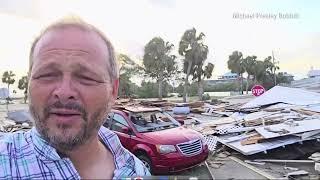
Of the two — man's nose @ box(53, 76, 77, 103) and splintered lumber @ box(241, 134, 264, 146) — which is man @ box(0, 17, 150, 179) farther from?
splintered lumber @ box(241, 134, 264, 146)

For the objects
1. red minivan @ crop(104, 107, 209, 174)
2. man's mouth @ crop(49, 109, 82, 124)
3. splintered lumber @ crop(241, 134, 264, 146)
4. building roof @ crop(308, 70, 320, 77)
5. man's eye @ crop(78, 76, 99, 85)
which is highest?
building roof @ crop(308, 70, 320, 77)

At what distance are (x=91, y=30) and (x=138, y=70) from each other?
6156 cm

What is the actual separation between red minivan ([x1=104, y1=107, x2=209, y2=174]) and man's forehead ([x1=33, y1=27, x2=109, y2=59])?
29.8 feet

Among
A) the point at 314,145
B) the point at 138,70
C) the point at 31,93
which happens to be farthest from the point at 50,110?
the point at 138,70

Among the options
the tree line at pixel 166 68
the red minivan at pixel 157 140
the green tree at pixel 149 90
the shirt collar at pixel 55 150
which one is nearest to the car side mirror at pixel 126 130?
the red minivan at pixel 157 140

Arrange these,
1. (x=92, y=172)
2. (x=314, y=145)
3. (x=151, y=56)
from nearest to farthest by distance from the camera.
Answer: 1. (x=92, y=172)
2. (x=314, y=145)
3. (x=151, y=56)

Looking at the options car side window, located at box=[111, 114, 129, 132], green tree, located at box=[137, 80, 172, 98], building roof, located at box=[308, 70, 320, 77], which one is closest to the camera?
car side window, located at box=[111, 114, 129, 132]

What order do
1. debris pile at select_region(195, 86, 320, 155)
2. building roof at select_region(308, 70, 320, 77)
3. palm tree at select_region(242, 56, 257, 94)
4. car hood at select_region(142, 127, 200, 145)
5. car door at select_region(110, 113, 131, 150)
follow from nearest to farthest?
car hood at select_region(142, 127, 200, 145) → car door at select_region(110, 113, 131, 150) → debris pile at select_region(195, 86, 320, 155) → palm tree at select_region(242, 56, 257, 94) → building roof at select_region(308, 70, 320, 77)

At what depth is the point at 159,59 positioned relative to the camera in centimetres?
5625

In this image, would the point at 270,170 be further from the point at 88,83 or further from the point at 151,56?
the point at 151,56

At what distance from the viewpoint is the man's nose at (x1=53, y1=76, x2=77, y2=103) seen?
127 centimetres

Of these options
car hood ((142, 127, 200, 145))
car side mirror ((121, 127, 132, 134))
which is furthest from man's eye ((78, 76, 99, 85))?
car side mirror ((121, 127, 132, 134))

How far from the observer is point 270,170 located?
37.9ft

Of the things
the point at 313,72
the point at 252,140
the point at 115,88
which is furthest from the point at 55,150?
the point at 313,72
